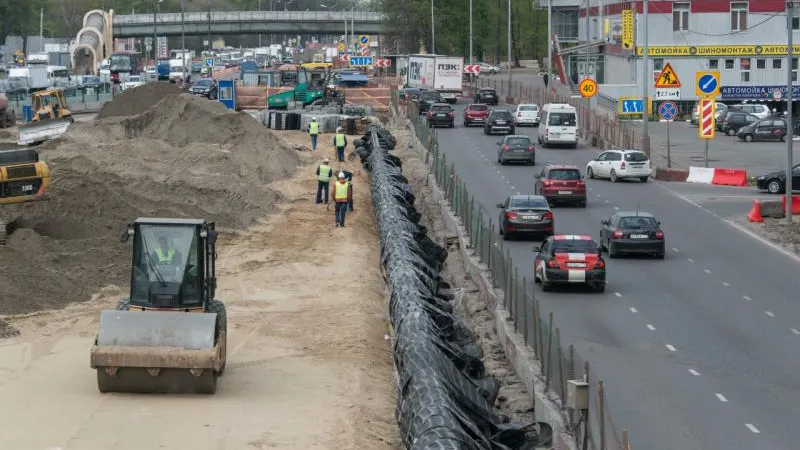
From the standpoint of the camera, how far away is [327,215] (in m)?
46.3

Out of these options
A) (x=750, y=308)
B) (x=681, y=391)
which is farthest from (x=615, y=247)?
(x=681, y=391)

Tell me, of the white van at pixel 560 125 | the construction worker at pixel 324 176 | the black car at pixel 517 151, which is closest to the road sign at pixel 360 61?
the white van at pixel 560 125

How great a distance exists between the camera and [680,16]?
93812mm

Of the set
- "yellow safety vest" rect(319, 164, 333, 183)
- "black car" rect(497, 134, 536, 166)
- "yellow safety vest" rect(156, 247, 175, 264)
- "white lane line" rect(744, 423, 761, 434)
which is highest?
"black car" rect(497, 134, 536, 166)

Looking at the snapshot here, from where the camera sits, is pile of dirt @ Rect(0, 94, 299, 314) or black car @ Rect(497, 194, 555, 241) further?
black car @ Rect(497, 194, 555, 241)

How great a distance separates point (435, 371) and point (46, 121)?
49079 millimetres

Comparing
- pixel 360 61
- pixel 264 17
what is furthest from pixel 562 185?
pixel 264 17

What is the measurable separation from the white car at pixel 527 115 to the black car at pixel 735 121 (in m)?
9.86

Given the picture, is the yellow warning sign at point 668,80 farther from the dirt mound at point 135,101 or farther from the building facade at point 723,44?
the building facade at point 723,44

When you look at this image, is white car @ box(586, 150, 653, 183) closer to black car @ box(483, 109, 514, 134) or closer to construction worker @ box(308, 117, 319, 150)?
construction worker @ box(308, 117, 319, 150)

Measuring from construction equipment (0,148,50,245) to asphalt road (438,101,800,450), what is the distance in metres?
12.5

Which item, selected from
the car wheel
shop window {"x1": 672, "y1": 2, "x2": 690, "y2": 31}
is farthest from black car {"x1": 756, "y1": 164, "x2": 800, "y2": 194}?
shop window {"x1": 672, "y1": 2, "x2": 690, "y2": 31}

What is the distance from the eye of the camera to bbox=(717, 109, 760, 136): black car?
77.8 metres

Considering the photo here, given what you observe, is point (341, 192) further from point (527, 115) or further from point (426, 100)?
point (426, 100)
